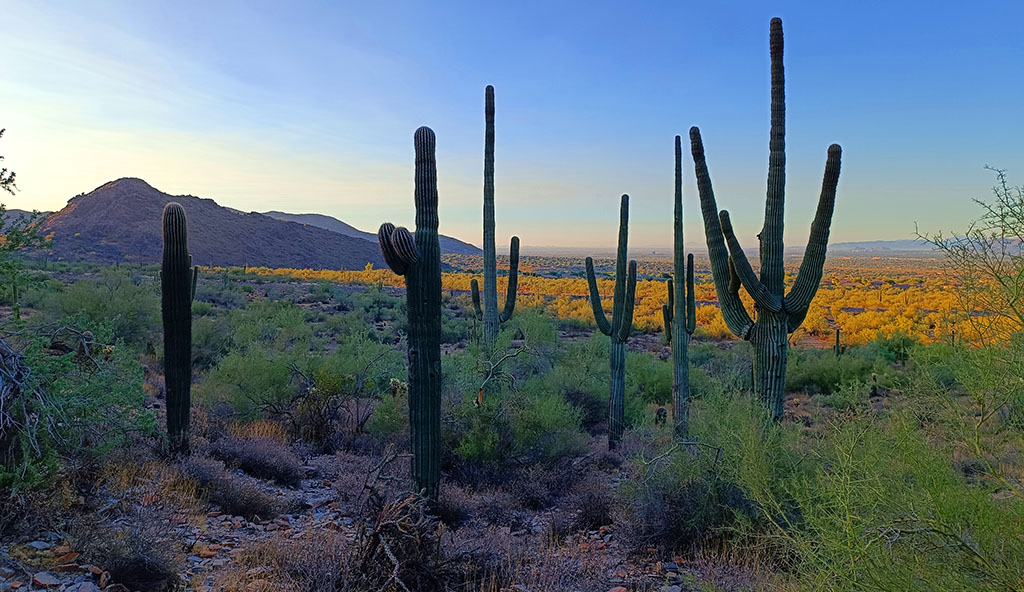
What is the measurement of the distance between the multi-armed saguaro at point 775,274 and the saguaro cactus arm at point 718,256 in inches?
0.7

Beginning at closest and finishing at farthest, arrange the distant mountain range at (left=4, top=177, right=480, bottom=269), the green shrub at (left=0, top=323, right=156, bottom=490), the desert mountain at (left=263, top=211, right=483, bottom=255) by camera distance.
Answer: the green shrub at (left=0, top=323, right=156, bottom=490) < the distant mountain range at (left=4, top=177, right=480, bottom=269) < the desert mountain at (left=263, top=211, right=483, bottom=255)

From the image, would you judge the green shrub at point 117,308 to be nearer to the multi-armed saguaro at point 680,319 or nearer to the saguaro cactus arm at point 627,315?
the saguaro cactus arm at point 627,315

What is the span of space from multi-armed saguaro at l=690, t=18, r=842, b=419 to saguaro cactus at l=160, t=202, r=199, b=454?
7.76 metres

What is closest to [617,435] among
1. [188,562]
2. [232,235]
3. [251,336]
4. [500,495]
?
[500,495]

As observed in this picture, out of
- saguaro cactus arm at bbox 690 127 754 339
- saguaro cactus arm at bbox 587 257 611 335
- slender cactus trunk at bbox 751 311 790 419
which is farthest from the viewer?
saguaro cactus arm at bbox 587 257 611 335

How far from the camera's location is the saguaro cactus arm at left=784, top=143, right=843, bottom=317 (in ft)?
27.7

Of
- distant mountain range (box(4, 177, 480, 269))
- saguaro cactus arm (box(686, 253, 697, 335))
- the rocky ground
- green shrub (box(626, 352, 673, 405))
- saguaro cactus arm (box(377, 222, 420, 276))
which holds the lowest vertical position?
green shrub (box(626, 352, 673, 405))

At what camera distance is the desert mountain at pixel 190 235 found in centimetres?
6481

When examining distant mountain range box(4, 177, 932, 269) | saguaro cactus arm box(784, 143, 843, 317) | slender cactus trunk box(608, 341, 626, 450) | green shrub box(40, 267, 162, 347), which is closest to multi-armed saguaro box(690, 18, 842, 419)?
saguaro cactus arm box(784, 143, 843, 317)

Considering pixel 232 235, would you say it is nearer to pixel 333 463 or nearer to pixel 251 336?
pixel 251 336

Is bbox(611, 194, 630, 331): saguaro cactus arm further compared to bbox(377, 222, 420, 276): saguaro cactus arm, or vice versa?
bbox(611, 194, 630, 331): saguaro cactus arm

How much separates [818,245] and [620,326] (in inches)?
141

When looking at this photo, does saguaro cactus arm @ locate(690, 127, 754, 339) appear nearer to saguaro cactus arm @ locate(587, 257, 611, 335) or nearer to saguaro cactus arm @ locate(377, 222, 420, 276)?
saguaro cactus arm @ locate(587, 257, 611, 335)

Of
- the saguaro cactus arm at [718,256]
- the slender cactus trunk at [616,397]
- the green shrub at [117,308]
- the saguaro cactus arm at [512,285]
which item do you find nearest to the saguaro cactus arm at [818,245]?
the saguaro cactus arm at [718,256]
